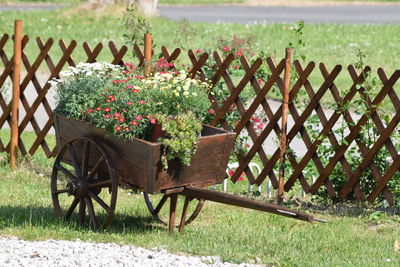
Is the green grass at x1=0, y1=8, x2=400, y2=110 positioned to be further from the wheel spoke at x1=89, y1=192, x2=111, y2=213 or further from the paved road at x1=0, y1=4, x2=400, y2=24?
the wheel spoke at x1=89, y1=192, x2=111, y2=213

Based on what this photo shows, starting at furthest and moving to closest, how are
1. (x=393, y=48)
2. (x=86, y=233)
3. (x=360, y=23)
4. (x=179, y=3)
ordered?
(x=179, y=3)
(x=360, y=23)
(x=393, y=48)
(x=86, y=233)

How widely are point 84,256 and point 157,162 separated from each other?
836 millimetres

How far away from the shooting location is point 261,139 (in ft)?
24.1

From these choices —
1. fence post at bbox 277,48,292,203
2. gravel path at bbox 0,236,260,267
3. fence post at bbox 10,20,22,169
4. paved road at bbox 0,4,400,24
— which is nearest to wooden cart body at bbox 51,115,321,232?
gravel path at bbox 0,236,260,267

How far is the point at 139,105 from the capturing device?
6.02 m

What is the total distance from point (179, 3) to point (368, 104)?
60.7 feet

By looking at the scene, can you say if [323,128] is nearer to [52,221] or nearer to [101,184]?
[101,184]

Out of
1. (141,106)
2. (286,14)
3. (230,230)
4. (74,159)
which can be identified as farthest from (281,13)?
(141,106)

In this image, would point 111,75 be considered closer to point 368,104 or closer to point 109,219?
point 109,219

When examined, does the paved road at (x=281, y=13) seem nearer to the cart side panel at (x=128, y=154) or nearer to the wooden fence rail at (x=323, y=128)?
the wooden fence rail at (x=323, y=128)

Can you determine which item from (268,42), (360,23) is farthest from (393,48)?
(360,23)

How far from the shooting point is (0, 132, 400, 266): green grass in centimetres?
551

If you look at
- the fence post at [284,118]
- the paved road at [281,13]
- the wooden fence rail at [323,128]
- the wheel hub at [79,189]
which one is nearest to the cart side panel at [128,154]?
the wheel hub at [79,189]

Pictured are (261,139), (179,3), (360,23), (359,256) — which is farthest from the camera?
(179,3)
